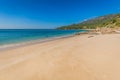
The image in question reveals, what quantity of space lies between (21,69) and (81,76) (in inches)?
96.3

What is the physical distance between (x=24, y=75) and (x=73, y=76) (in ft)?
5.72

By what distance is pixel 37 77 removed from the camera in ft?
13.4

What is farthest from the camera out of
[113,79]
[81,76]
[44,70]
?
[44,70]

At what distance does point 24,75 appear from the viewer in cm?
429

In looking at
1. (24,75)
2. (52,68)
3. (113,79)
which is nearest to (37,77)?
(24,75)

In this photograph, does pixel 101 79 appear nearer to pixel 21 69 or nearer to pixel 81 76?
pixel 81 76

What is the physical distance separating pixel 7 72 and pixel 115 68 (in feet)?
13.5

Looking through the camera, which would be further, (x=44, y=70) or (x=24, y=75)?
(x=44, y=70)

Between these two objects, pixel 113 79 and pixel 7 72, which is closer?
pixel 113 79

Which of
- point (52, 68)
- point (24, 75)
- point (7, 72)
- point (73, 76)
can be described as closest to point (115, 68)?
point (73, 76)

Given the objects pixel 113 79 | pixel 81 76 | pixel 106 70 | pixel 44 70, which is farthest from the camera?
pixel 44 70

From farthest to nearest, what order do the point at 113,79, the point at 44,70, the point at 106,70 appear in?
the point at 44,70 < the point at 106,70 < the point at 113,79

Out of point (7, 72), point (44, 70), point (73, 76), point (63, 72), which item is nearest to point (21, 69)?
point (7, 72)

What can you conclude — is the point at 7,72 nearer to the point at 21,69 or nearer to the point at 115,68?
the point at 21,69
